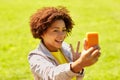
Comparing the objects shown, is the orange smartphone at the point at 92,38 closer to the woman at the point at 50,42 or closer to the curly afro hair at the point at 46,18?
the woman at the point at 50,42

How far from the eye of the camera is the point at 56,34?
4543mm

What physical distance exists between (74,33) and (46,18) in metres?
10.3

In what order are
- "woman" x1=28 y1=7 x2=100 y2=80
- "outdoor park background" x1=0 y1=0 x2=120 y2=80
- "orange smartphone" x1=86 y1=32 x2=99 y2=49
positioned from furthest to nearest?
"outdoor park background" x1=0 y1=0 x2=120 y2=80
"woman" x1=28 y1=7 x2=100 y2=80
"orange smartphone" x1=86 y1=32 x2=99 y2=49

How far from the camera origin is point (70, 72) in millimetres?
3740

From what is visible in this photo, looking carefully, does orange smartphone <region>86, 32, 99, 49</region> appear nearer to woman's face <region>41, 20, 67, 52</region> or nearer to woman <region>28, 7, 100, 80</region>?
woman <region>28, 7, 100, 80</region>

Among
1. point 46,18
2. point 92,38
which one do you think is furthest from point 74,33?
point 92,38

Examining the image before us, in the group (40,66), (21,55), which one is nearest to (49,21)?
(40,66)

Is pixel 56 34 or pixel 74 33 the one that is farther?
pixel 74 33

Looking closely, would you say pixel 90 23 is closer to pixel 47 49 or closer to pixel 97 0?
pixel 97 0

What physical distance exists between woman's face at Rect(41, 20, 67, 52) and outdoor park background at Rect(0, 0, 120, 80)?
15.8ft

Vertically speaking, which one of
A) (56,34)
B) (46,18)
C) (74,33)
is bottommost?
(74,33)

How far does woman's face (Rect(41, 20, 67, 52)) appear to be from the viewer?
454 cm

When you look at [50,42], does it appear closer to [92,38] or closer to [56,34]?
[56,34]

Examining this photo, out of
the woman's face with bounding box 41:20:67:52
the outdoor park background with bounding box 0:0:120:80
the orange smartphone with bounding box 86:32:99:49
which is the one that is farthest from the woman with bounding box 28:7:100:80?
the outdoor park background with bounding box 0:0:120:80
